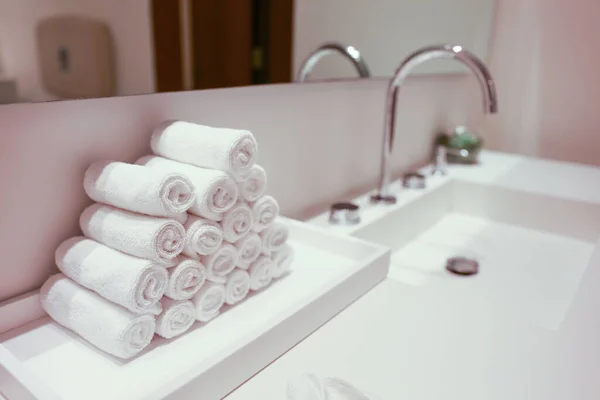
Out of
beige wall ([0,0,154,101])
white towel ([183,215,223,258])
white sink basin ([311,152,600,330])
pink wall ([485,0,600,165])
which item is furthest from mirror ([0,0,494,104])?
pink wall ([485,0,600,165])

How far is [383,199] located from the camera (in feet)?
3.77

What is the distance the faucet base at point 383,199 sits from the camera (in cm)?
114

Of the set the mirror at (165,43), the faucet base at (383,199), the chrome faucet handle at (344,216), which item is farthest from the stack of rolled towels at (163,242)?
the faucet base at (383,199)

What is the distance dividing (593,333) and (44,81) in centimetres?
78

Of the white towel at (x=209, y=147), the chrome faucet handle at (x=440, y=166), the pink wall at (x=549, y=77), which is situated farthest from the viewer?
the pink wall at (x=549, y=77)

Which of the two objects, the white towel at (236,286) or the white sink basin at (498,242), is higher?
the white towel at (236,286)

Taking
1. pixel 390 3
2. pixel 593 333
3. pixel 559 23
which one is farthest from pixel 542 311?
pixel 559 23

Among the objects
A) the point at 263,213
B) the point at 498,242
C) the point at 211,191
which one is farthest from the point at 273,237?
the point at 498,242

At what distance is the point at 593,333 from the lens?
0.67 m

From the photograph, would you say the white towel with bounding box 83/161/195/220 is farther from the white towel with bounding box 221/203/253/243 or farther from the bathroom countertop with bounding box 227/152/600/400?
the bathroom countertop with bounding box 227/152/600/400

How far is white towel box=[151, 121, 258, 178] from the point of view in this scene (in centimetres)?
61

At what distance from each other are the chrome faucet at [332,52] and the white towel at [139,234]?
48 centimetres

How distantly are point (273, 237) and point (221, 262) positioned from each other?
4.1 inches

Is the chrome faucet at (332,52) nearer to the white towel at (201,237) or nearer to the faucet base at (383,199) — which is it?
the faucet base at (383,199)
